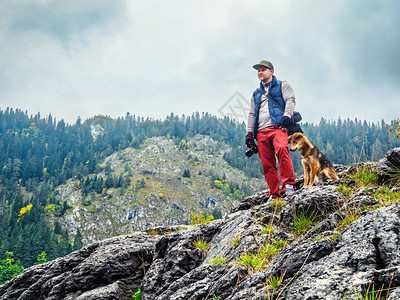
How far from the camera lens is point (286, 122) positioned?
7297 millimetres

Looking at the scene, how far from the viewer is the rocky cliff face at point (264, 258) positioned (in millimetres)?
2889

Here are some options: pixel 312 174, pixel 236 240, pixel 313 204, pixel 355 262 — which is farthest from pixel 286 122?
pixel 355 262

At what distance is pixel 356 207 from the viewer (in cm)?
447

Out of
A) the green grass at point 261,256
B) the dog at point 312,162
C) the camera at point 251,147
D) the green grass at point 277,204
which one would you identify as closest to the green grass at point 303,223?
the green grass at point 261,256

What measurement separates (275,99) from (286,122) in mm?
732

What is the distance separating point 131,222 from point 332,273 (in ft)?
585

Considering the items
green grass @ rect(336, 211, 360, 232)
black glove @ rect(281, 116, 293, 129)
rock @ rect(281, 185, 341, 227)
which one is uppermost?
black glove @ rect(281, 116, 293, 129)

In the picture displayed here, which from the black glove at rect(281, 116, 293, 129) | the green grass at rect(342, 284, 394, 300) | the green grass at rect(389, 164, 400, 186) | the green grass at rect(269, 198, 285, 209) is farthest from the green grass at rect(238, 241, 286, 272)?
the black glove at rect(281, 116, 293, 129)

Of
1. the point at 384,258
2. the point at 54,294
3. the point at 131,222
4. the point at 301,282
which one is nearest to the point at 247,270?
the point at 301,282

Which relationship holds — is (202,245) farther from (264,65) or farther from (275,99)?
(264,65)

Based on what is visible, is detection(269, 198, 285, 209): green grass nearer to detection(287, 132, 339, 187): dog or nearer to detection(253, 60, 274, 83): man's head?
detection(287, 132, 339, 187): dog

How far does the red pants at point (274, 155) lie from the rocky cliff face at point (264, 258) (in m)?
1.15

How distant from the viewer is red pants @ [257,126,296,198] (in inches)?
274

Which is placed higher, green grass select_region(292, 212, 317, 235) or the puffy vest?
the puffy vest
